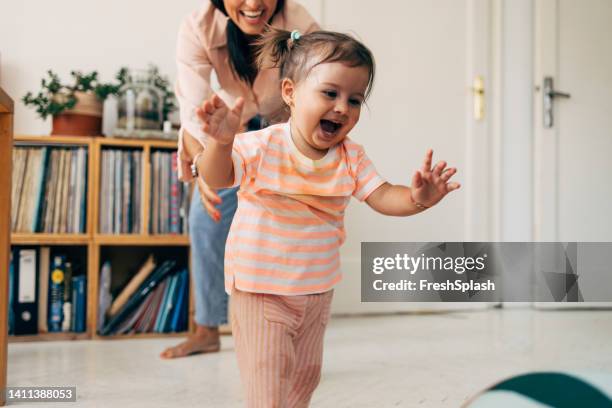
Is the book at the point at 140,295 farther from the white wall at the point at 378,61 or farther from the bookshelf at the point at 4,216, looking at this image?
the bookshelf at the point at 4,216

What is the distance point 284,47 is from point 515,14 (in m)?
2.42

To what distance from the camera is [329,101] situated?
3.30 feet

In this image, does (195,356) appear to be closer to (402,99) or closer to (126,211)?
(126,211)

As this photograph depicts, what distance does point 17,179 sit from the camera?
2334mm

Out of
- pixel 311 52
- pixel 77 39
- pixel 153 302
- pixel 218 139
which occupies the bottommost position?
pixel 153 302

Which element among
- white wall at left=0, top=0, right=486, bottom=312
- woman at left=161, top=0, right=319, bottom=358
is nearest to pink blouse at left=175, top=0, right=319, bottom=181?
woman at left=161, top=0, right=319, bottom=358

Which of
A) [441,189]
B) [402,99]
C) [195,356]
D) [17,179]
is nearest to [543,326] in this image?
[402,99]

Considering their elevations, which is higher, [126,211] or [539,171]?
[539,171]

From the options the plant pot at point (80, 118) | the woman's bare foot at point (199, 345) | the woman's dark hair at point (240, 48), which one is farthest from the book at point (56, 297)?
the woman's dark hair at point (240, 48)

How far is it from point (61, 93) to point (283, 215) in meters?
1.63

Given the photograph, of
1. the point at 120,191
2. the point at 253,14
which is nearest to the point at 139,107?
the point at 120,191

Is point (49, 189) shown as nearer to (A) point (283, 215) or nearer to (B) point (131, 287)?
(B) point (131, 287)

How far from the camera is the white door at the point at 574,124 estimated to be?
3.19 metres

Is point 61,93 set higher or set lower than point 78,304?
higher
